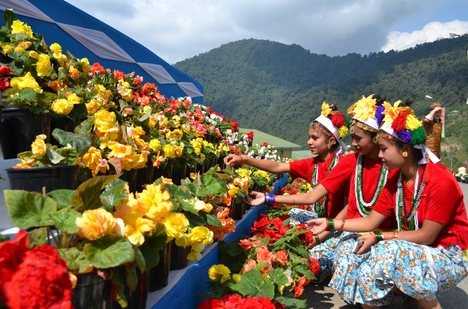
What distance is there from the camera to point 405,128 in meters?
3.06

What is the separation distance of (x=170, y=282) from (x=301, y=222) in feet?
7.44

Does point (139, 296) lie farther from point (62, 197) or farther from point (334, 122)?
point (334, 122)

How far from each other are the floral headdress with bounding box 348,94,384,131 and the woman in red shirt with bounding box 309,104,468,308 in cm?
23

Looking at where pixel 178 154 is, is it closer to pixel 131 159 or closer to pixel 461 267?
pixel 131 159

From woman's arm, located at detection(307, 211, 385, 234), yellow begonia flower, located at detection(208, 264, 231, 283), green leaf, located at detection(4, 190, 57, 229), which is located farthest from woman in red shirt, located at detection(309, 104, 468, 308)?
green leaf, located at detection(4, 190, 57, 229)

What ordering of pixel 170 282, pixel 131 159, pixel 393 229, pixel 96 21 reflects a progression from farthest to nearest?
1. pixel 96 21
2. pixel 393 229
3. pixel 170 282
4. pixel 131 159

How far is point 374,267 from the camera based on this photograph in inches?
119

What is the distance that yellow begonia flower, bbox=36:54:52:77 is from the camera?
254 cm

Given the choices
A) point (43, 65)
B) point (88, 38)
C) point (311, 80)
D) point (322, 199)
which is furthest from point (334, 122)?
point (311, 80)

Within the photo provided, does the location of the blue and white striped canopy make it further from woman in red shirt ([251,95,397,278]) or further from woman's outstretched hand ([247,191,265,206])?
woman in red shirt ([251,95,397,278])

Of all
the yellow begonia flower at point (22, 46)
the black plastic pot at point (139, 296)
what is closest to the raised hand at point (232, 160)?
the yellow begonia flower at point (22, 46)

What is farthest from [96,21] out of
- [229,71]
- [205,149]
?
[229,71]

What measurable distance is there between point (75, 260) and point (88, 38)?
24.5 feet

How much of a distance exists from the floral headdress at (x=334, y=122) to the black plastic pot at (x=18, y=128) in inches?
98.1
